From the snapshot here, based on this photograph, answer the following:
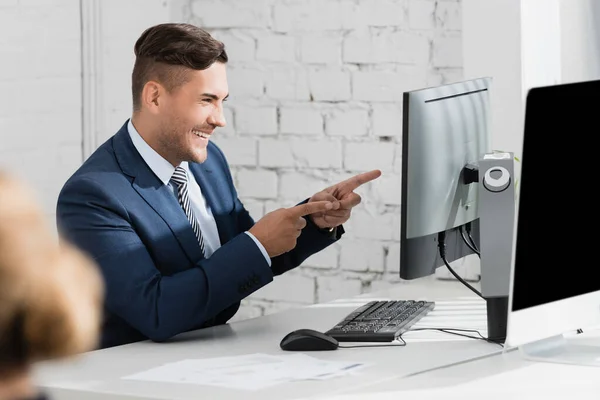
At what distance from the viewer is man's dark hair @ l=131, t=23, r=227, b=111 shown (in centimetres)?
226

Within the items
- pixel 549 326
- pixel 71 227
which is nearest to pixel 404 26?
pixel 71 227

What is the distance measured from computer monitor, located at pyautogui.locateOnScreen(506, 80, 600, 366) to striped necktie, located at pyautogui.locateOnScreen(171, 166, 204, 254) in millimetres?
837

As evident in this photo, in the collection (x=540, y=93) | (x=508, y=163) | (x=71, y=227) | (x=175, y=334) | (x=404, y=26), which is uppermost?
(x=404, y=26)

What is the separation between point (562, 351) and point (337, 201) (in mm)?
622

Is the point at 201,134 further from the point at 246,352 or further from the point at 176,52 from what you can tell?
the point at 246,352

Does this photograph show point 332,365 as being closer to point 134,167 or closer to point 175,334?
point 175,334

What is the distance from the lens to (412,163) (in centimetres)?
187

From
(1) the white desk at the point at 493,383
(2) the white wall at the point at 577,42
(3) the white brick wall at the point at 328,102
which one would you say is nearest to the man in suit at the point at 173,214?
(1) the white desk at the point at 493,383

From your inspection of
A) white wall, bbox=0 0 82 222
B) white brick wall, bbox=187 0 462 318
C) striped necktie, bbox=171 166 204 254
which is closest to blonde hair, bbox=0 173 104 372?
striped necktie, bbox=171 166 204 254

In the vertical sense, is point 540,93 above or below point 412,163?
above

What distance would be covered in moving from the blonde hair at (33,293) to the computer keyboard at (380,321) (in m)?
1.39

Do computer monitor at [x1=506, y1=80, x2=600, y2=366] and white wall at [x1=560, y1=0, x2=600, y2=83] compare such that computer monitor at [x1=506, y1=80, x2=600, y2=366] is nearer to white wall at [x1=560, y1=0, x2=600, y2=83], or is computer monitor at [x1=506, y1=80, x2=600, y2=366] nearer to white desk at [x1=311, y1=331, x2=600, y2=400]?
white desk at [x1=311, y1=331, x2=600, y2=400]

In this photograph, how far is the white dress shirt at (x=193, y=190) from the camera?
221 centimetres

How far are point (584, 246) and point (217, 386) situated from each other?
0.64 m
